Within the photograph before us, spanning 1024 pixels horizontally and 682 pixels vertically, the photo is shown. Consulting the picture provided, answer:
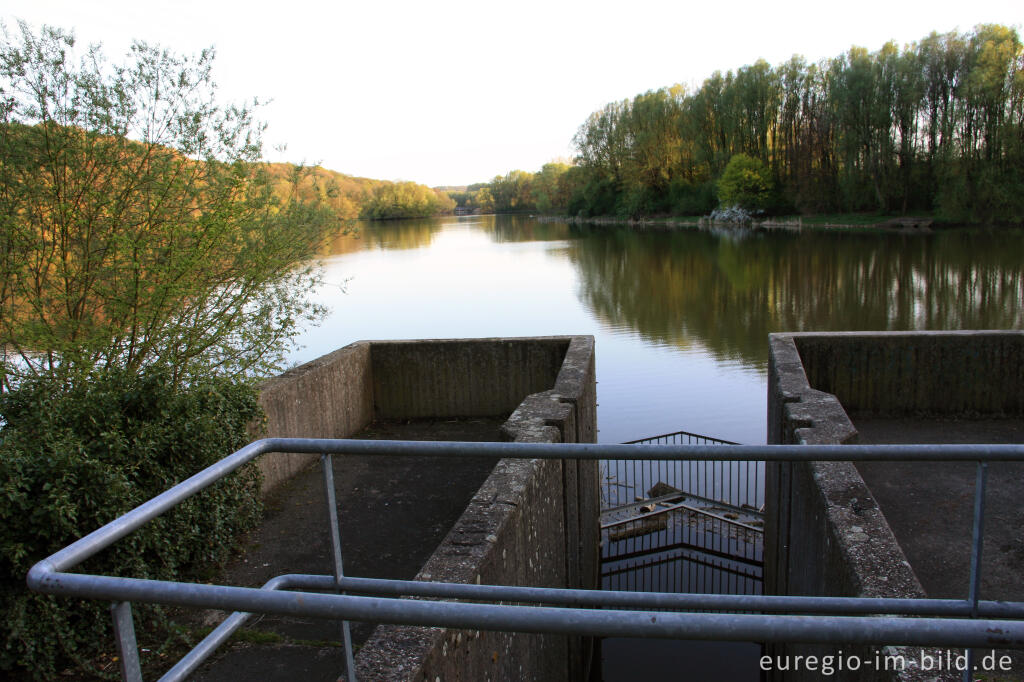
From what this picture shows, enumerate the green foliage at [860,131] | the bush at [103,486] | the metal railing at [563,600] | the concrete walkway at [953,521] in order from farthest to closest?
the green foliage at [860,131], the concrete walkway at [953,521], the bush at [103,486], the metal railing at [563,600]

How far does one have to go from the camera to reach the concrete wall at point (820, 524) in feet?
12.8

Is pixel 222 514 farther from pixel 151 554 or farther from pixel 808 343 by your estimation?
pixel 808 343

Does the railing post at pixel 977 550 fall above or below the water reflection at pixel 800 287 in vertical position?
above

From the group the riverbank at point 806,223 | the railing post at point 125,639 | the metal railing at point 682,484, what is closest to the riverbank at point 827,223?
the riverbank at point 806,223

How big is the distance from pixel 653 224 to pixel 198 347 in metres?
81.0

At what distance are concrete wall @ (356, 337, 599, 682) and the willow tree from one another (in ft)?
12.7

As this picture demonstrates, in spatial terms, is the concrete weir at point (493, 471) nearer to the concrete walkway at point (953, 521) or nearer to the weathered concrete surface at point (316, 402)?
the weathered concrete surface at point (316, 402)

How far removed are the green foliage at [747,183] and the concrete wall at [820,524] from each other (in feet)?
229

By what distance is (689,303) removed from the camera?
1208 inches

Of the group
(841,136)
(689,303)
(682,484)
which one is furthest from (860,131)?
(682,484)

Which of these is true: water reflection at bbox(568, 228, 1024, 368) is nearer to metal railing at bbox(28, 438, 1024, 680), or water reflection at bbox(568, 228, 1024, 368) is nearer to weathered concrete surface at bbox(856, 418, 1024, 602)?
weathered concrete surface at bbox(856, 418, 1024, 602)

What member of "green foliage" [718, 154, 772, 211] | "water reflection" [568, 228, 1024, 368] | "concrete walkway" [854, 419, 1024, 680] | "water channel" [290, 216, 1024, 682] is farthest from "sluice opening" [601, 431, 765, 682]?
"green foliage" [718, 154, 772, 211]

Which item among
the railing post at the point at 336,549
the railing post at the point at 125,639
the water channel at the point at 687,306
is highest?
the railing post at the point at 125,639

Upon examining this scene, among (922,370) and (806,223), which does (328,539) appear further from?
(806,223)
